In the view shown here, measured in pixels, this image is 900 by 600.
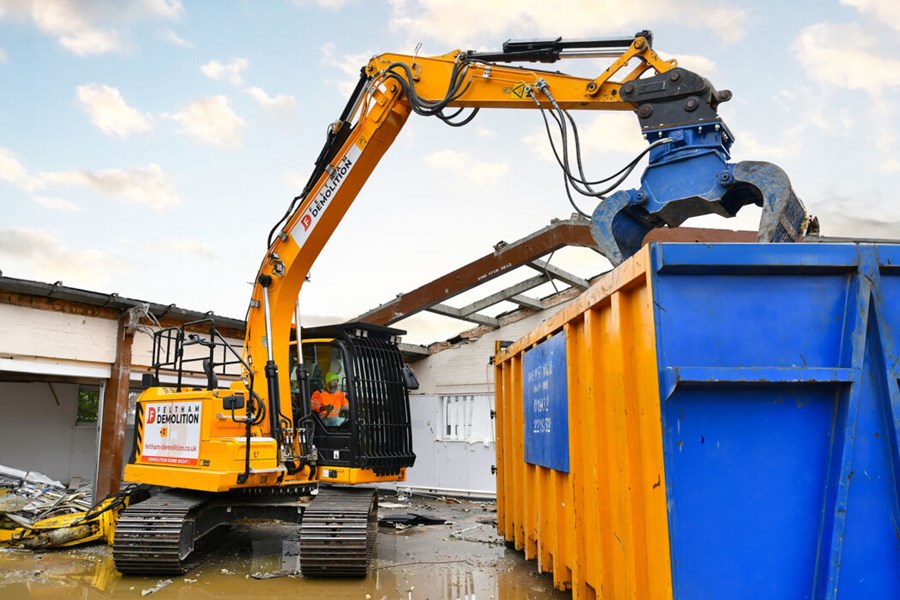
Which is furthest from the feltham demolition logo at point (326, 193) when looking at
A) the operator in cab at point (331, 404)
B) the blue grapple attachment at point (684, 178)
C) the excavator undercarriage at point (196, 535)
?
the blue grapple attachment at point (684, 178)

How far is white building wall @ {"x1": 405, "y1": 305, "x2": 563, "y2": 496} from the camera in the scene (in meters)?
15.0

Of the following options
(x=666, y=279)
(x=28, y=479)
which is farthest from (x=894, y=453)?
(x=28, y=479)

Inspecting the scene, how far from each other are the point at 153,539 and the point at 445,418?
8.88m

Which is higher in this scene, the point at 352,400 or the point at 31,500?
the point at 352,400

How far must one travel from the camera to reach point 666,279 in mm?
3148

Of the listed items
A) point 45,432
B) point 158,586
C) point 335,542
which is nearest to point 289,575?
point 335,542

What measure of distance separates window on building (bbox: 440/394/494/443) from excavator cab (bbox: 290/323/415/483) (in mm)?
5687

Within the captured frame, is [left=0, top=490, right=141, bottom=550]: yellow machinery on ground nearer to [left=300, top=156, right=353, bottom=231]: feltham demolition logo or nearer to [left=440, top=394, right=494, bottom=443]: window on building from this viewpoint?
[left=300, top=156, right=353, bottom=231]: feltham demolition logo

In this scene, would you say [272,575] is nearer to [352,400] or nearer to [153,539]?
[153,539]

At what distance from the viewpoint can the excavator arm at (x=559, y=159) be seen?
4.75m

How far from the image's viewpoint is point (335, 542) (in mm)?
7441

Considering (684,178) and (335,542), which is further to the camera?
(335,542)

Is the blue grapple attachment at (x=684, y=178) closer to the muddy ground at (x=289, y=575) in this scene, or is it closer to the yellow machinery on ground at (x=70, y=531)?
Result: the muddy ground at (x=289, y=575)

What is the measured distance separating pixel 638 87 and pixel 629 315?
2495 millimetres
